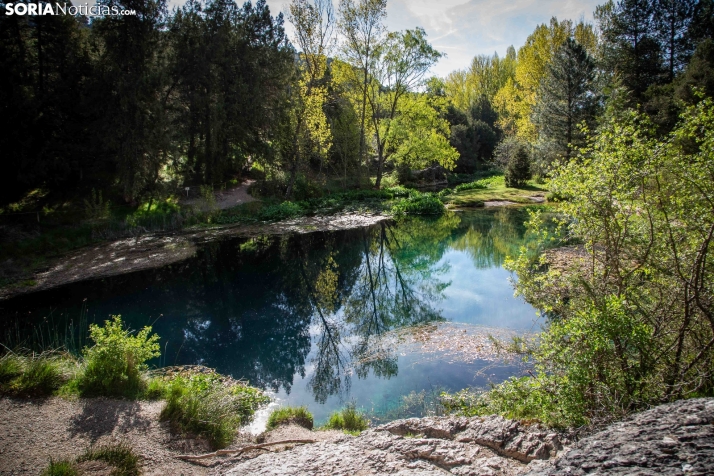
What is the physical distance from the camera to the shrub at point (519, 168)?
33000mm

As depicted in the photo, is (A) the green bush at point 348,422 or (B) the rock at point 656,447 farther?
(A) the green bush at point 348,422

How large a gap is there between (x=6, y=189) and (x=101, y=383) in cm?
1930

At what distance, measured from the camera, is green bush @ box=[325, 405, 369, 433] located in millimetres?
6668

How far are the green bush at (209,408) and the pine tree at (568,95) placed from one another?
28.8m

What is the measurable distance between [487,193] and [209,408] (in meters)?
30.2

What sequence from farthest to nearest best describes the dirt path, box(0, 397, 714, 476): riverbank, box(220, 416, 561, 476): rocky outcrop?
the dirt path → box(220, 416, 561, 476): rocky outcrop → box(0, 397, 714, 476): riverbank

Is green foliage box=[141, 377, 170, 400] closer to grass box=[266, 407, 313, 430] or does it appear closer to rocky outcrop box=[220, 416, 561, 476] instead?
grass box=[266, 407, 313, 430]

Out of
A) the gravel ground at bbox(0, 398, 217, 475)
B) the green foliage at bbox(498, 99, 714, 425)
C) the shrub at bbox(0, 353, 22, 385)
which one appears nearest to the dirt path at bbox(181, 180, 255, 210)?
the shrub at bbox(0, 353, 22, 385)

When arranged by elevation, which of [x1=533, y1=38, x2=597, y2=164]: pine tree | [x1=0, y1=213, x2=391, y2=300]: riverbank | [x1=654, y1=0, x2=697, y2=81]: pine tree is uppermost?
[x1=654, y1=0, x2=697, y2=81]: pine tree

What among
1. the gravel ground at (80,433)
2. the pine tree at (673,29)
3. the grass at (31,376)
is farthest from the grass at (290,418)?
the pine tree at (673,29)

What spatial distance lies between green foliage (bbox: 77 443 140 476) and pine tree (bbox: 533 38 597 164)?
30911 mm

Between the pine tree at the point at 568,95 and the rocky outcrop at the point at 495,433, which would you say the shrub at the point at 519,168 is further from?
the rocky outcrop at the point at 495,433

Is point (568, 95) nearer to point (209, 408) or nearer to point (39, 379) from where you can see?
point (209, 408)

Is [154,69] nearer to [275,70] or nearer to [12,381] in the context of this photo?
[275,70]
